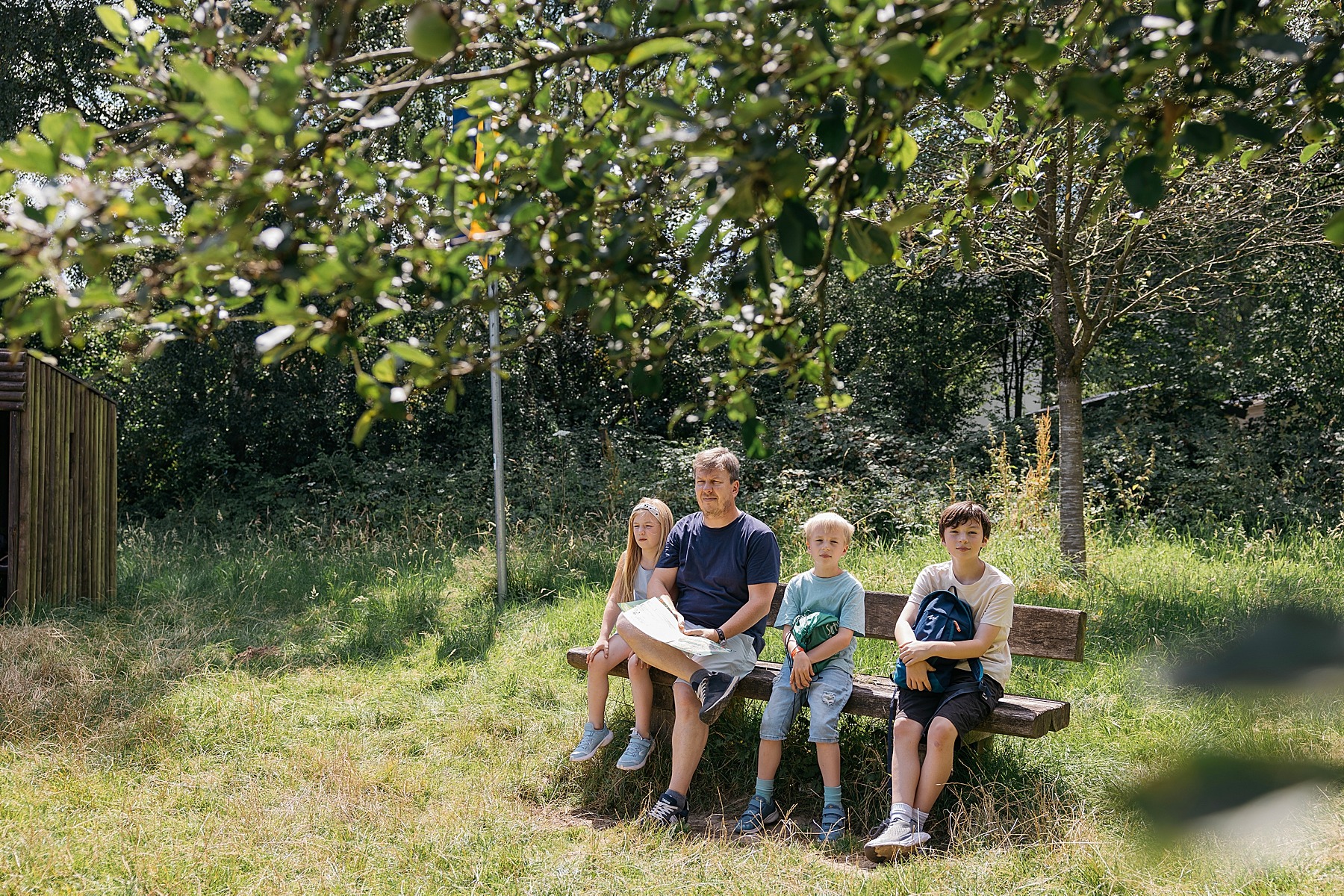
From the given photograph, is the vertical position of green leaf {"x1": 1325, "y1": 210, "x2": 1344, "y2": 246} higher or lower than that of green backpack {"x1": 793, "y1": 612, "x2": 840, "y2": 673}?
higher

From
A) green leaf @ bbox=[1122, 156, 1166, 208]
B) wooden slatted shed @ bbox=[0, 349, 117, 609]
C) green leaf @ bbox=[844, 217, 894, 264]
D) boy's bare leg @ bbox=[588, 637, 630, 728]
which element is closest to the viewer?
green leaf @ bbox=[1122, 156, 1166, 208]

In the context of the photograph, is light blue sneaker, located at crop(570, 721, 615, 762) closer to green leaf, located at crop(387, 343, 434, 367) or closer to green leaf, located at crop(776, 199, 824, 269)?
green leaf, located at crop(387, 343, 434, 367)

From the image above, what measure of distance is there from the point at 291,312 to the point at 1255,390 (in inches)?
417

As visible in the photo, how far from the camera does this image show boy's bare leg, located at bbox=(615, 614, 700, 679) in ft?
14.6

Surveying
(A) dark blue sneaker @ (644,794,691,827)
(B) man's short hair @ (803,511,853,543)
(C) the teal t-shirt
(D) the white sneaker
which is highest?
(B) man's short hair @ (803,511,853,543)

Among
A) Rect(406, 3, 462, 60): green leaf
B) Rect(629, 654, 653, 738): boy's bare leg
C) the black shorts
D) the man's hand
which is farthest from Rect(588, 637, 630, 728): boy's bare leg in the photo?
Rect(406, 3, 462, 60): green leaf

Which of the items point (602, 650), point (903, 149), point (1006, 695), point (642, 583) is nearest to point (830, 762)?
point (1006, 695)

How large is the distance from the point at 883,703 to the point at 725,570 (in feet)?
2.98

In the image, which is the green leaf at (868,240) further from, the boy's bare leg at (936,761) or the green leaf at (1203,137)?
the boy's bare leg at (936,761)

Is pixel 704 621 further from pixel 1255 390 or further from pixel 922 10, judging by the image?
pixel 1255 390

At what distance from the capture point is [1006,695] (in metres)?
4.30

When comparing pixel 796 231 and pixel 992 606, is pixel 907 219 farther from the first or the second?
pixel 992 606

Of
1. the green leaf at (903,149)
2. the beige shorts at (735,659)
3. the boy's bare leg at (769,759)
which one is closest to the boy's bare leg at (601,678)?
the beige shorts at (735,659)

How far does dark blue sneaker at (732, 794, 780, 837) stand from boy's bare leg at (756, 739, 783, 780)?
84mm
